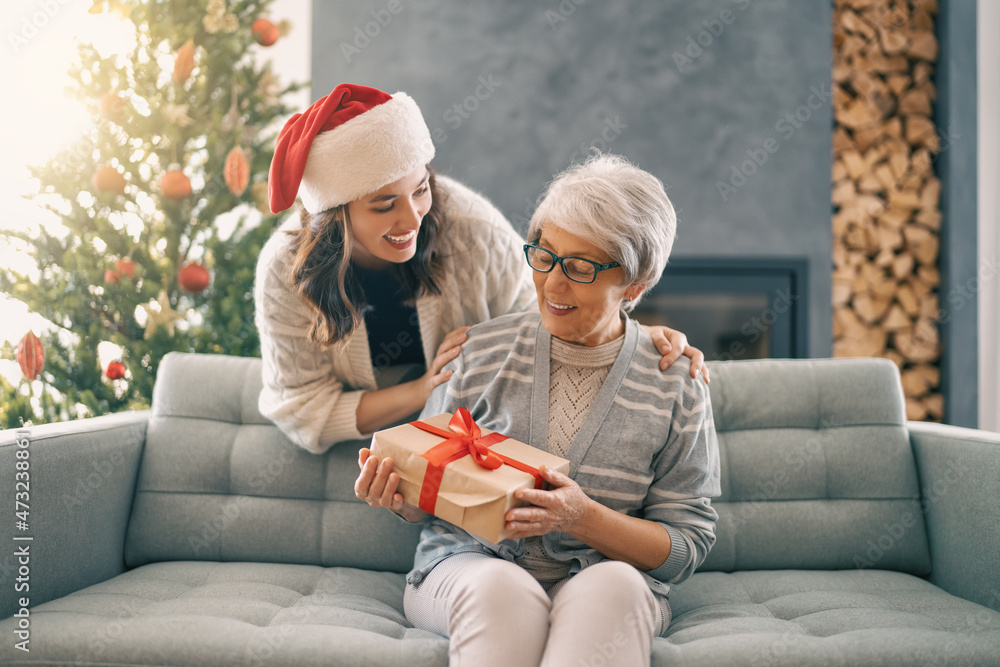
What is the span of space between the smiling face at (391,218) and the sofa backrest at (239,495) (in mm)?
498

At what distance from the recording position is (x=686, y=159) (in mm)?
3006

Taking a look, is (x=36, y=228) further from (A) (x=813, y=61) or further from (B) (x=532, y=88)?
(A) (x=813, y=61)

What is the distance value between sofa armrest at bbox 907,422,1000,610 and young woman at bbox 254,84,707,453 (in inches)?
25.3

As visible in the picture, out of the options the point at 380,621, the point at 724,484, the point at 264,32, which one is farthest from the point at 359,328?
the point at 264,32

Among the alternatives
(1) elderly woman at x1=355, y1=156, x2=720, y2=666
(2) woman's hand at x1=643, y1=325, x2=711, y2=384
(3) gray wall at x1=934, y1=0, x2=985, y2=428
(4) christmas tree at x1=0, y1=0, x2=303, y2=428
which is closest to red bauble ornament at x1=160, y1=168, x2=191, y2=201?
(4) christmas tree at x1=0, y1=0, x2=303, y2=428

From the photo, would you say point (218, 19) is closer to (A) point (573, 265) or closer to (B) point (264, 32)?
(B) point (264, 32)

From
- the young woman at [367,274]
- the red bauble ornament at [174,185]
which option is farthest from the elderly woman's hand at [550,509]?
the red bauble ornament at [174,185]

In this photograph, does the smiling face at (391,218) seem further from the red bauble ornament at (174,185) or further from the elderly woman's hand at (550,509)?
the red bauble ornament at (174,185)

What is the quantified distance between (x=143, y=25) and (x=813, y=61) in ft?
8.94

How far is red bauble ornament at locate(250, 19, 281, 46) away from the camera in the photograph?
2.47 meters

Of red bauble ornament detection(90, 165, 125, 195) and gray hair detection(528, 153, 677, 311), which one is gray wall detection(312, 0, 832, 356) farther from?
gray hair detection(528, 153, 677, 311)

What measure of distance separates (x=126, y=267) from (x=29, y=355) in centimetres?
43

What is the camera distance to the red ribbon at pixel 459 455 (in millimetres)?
1102

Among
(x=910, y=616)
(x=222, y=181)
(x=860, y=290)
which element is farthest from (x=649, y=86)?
(x=910, y=616)
